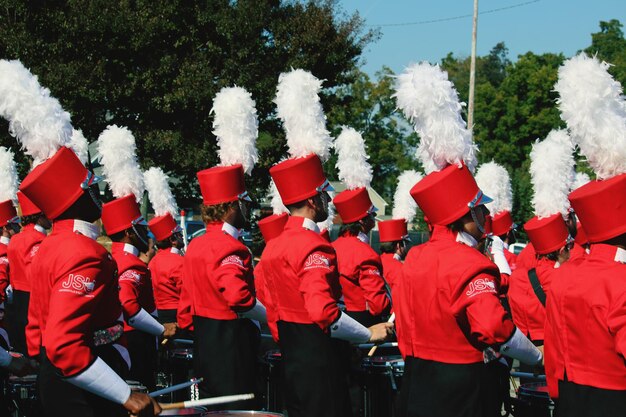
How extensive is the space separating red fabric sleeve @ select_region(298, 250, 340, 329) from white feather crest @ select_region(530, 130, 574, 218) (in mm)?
3917

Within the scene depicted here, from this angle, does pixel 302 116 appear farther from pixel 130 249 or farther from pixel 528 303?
pixel 528 303

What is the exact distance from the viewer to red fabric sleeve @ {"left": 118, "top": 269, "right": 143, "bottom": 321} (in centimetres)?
786

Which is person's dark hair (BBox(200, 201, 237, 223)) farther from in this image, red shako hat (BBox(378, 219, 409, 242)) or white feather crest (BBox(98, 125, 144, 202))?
red shako hat (BBox(378, 219, 409, 242))

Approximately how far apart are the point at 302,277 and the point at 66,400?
6.76 feet

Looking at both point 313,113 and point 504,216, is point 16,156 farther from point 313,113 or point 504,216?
point 313,113

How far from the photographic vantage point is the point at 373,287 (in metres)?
9.30

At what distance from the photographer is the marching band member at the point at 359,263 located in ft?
30.7

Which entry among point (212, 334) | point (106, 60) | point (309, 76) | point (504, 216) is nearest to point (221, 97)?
point (309, 76)

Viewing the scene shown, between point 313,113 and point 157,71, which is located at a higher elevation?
point 157,71

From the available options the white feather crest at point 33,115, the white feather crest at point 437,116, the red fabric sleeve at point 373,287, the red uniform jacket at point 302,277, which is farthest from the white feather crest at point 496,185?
the white feather crest at point 33,115

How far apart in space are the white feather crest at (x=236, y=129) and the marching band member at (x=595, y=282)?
11.7 ft

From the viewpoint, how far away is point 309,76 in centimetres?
777

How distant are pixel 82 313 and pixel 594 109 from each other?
2.85 metres

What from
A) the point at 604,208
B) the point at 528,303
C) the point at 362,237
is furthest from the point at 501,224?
the point at 604,208
